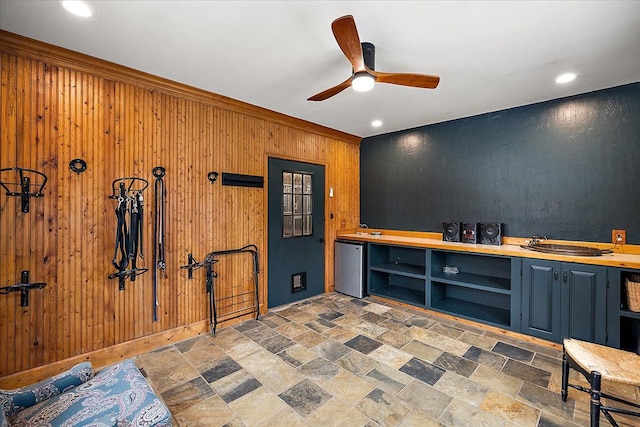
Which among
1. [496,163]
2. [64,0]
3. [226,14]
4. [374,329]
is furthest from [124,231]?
[496,163]

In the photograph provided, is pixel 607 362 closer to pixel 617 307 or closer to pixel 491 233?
pixel 617 307

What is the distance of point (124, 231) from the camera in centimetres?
270

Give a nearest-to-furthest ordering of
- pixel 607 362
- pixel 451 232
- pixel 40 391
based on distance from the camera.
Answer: pixel 40 391, pixel 607 362, pixel 451 232

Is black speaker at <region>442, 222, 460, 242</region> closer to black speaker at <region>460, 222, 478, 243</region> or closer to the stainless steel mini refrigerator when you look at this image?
black speaker at <region>460, 222, 478, 243</region>

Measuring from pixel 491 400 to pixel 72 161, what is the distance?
388 cm

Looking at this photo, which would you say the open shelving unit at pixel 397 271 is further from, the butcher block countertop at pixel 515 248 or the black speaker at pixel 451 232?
the black speaker at pixel 451 232

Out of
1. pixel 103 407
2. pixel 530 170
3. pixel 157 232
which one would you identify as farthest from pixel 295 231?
pixel 530 170

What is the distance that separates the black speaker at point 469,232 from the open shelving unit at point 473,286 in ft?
0.67

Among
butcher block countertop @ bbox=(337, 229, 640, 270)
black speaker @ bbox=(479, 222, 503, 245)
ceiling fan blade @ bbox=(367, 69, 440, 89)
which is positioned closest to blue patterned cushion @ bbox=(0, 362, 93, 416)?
ceiling fan blade @ bbox=(367, 69, 440, 89)

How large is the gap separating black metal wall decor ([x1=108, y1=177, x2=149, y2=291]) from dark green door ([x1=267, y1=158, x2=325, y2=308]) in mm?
1660

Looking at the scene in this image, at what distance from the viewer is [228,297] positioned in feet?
11.7

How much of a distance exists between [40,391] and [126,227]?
135 cm

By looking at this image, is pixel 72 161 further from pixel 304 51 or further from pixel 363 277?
pixel 363 277

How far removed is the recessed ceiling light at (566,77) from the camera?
2820 millimetres
